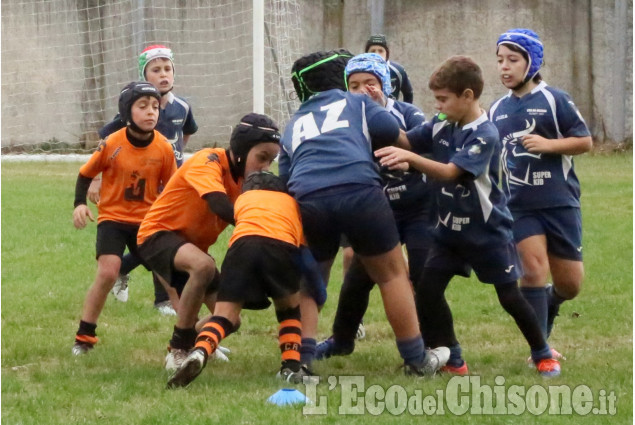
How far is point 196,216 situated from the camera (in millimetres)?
6117

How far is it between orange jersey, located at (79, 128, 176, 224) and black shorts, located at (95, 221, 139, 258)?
0.04 meters

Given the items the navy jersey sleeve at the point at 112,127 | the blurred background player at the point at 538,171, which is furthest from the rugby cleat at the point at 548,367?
the navy jersey sleeve at the point at 112,127

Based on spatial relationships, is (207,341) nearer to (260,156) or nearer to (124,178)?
(260,156)

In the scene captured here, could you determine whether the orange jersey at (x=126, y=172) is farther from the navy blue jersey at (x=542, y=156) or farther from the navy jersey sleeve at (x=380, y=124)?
the navy blue jersey at (x=542, y=156)

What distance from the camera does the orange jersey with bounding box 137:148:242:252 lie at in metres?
6.03

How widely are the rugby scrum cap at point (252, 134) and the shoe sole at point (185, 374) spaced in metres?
1.20

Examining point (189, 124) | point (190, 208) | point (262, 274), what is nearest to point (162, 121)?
point (189, 124)

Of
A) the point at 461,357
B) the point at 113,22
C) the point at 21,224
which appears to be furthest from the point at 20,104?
the point at 461,357

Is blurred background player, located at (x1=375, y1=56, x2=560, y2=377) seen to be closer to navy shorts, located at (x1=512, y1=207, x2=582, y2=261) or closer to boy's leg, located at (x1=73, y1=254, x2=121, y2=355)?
navy shorts, located at (x1=512, y1=207, x2=582, y2=261)

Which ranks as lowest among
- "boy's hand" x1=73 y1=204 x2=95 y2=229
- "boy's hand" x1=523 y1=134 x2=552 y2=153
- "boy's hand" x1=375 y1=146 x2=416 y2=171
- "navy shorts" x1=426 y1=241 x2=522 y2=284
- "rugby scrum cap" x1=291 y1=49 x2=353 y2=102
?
"navy shorts" x1=426 y1=241 x2=522 y2=284

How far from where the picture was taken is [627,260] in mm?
9891

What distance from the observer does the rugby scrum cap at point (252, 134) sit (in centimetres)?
588

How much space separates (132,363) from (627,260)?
518 centimetres

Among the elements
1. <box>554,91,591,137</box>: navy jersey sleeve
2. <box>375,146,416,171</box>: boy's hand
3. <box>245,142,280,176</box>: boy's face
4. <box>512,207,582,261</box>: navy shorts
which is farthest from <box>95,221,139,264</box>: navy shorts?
<box>554,91,591,137</box>: navy jersey sleeve
